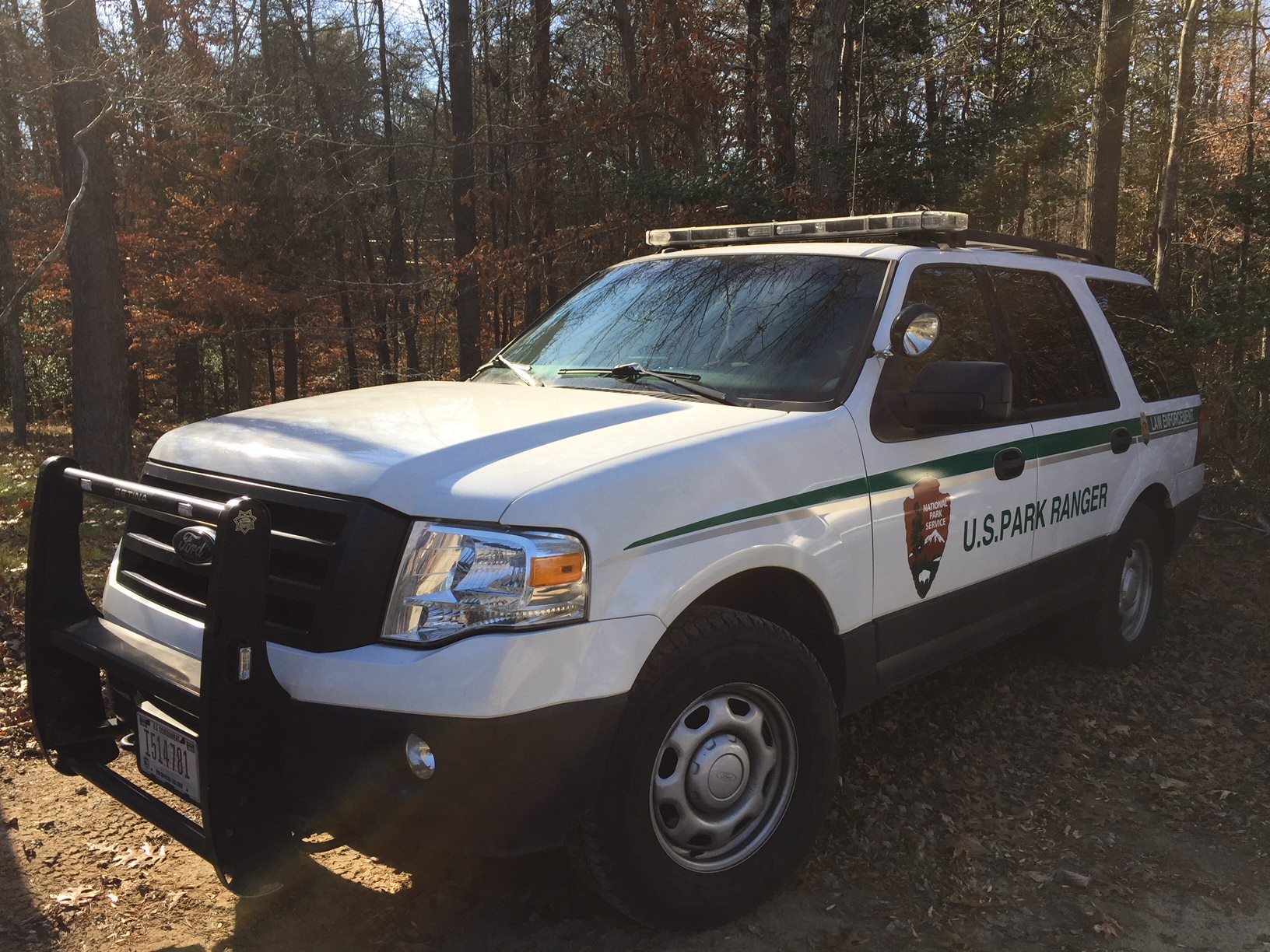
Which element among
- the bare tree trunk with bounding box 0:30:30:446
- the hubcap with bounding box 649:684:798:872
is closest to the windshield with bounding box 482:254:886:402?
the hubcap with bounding box 649:684:798:872

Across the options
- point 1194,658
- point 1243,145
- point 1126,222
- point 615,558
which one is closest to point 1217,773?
point 1194,658

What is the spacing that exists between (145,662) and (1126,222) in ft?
75.5

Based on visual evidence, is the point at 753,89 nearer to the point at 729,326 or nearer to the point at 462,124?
the point at 462,124

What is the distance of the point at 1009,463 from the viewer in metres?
4.06

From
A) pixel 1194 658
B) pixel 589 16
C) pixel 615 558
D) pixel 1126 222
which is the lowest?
pixel 1194 658

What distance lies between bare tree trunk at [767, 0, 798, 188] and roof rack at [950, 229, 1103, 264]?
20.0ft

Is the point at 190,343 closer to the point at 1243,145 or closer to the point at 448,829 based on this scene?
the point at 1243,145

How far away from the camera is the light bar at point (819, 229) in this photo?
4.08 m

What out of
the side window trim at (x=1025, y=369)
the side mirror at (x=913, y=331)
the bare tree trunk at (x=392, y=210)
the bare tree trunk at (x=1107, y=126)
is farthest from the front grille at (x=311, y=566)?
the bare tree trunk at (x=392, y=210)

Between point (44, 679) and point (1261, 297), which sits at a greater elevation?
point (1261, 297)

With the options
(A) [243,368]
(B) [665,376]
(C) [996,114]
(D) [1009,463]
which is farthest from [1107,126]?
(A) [243,368]

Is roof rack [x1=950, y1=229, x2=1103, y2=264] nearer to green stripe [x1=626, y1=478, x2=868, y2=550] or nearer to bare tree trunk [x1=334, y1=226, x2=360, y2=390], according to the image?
green stripe [x1=626, y1=478, x2=868, y2=550]

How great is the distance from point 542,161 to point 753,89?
3.48m

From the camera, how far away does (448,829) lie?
2.49 metres
